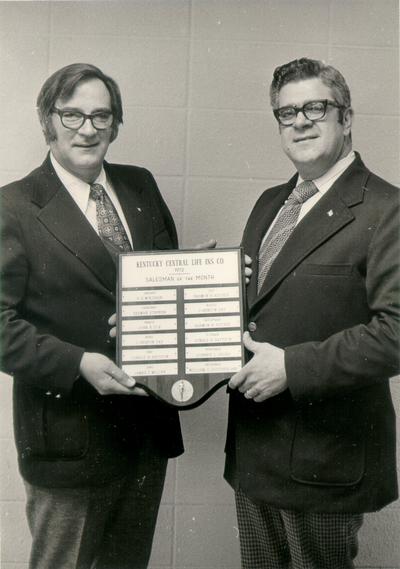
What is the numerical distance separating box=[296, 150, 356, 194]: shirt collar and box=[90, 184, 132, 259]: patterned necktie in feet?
1.66

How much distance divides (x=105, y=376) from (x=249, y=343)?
34cm

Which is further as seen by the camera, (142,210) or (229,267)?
(142,210)

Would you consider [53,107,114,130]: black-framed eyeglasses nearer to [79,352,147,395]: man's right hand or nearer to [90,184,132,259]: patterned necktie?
[90,184,132,259]: patterned necktie

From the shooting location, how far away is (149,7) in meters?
1.82

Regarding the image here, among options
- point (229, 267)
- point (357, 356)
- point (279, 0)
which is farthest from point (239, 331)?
point (279, 0)

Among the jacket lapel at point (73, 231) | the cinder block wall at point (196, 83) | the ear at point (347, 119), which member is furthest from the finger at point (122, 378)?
the ear at point (347, 119)

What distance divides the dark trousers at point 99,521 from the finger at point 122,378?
0.98 feet

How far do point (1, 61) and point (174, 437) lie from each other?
3.87ft

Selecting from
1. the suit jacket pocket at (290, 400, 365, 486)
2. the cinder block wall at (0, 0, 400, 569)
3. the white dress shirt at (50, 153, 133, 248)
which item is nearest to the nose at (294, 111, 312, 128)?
the cinder block wall at (0, 0, 400, 569)

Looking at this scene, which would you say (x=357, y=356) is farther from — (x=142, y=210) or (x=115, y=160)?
(x=115, y=160)

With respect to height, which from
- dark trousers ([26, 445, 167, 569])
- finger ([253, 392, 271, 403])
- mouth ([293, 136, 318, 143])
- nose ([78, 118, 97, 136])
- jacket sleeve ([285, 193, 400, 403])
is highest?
nose ([78, 118, 97, 136])

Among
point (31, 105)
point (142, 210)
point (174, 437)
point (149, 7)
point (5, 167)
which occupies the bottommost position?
point (174, 437)

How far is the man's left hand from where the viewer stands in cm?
140

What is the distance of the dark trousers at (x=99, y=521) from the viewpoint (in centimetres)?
154
